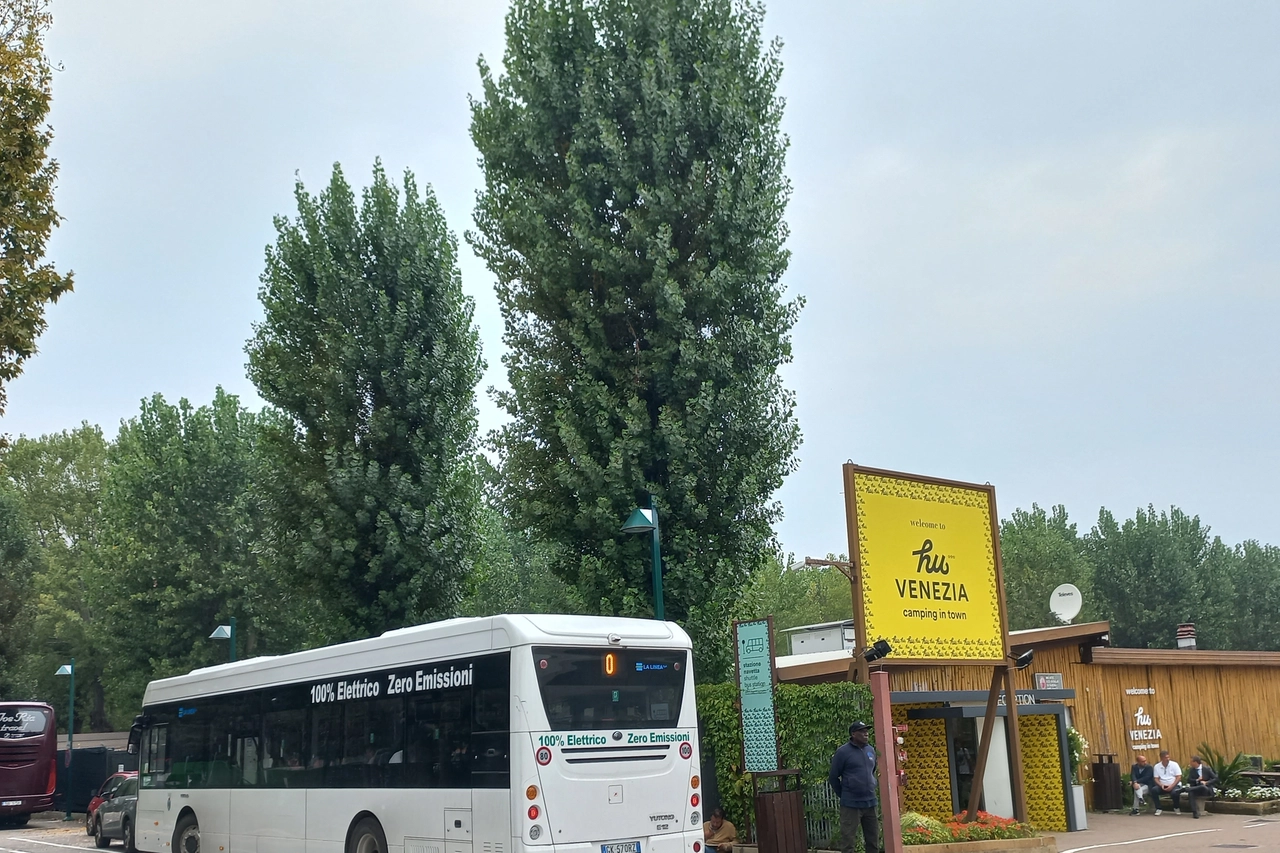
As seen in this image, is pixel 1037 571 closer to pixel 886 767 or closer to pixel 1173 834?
pixel 1173 834

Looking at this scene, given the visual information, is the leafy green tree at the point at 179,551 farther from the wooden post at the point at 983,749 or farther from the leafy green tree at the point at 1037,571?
the leafy green tree at the point at 1037,571

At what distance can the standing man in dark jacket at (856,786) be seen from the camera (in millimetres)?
15312

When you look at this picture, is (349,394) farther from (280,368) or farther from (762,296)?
(762,296)

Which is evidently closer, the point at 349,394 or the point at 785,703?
the point at 785,703

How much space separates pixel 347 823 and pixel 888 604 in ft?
27.0

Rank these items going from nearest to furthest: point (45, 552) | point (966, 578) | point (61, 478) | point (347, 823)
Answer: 1. point (347, 823)
2. point (966, 578)
3. point (45, 552)
4. point (61, 478)

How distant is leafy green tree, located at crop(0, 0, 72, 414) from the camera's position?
583 inches

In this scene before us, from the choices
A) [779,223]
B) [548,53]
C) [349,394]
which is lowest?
[349,394]

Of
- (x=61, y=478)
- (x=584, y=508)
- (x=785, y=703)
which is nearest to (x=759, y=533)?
(x=584, y=508)

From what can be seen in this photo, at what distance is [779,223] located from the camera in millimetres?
23469

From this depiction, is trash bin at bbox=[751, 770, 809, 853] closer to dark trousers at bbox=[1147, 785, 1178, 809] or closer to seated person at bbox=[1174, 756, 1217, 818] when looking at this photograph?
seated person at bbox=[1174, 756, 1217, 818]

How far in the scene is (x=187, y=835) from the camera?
19703mm

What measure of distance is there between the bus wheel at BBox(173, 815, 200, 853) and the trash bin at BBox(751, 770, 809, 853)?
9068mm

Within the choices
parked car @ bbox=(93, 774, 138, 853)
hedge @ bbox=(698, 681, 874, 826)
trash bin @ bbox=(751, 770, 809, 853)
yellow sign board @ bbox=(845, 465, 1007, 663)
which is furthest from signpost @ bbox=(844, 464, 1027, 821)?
parked car @ bbox=(93, 774, 138, 853)
